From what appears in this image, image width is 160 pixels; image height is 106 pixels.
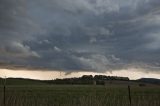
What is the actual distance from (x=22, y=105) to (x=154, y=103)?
7.59 m

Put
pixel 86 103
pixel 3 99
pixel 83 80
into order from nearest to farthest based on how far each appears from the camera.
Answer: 1. pixel 86 103
2. pixel 3 99
3. pixel 83 80

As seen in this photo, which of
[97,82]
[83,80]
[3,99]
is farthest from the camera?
[83,80]

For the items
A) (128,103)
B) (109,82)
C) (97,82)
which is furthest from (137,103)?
(97,82)

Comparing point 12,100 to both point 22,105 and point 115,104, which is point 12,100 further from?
point 115,104

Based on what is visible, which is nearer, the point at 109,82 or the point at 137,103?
the point at 137,103

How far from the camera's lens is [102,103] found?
2042 centimetres

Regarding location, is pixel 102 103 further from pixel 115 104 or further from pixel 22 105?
Answer: pixel 22 105

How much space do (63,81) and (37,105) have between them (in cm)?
16631

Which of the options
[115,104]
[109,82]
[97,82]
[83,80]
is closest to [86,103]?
[115,104]

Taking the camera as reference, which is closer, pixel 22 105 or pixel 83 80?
pixel 22 105

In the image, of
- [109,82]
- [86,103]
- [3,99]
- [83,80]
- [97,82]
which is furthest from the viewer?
[83,80]

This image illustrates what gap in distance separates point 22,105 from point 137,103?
6.60m

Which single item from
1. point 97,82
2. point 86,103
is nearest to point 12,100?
point 86,103

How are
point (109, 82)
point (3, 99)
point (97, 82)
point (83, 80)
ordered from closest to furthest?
point (3, 99) < point (109, 82) < point (97, 82) < point (83, 80)
